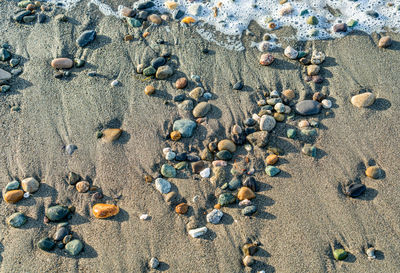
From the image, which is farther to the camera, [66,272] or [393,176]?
[393,176]

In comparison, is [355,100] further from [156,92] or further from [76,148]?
[76,148]

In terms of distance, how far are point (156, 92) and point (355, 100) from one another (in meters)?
1.92

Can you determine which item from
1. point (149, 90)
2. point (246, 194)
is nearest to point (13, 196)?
point (149, 90)

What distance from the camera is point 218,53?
3.64 meters

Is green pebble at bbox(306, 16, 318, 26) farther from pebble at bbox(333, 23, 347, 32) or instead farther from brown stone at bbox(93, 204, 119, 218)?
brown stone at bbox(93, 204, 119, 218)

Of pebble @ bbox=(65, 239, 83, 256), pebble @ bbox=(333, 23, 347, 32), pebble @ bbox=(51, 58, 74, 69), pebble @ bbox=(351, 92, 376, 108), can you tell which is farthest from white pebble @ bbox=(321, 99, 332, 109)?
pebble @ bbox=(51, 58, 74, 69)

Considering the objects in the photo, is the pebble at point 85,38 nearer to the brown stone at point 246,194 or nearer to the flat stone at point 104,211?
the flat stone at point 104,211

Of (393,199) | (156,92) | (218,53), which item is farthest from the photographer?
(218,53)

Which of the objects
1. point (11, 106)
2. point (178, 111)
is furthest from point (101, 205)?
point (11, 106)

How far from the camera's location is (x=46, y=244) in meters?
2.62

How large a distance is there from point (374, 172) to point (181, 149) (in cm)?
166

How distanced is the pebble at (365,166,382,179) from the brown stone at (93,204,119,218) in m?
2.12

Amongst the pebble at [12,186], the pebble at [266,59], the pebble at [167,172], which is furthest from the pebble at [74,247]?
the pebble at [266,59]

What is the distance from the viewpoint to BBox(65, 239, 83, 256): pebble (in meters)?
2.61
